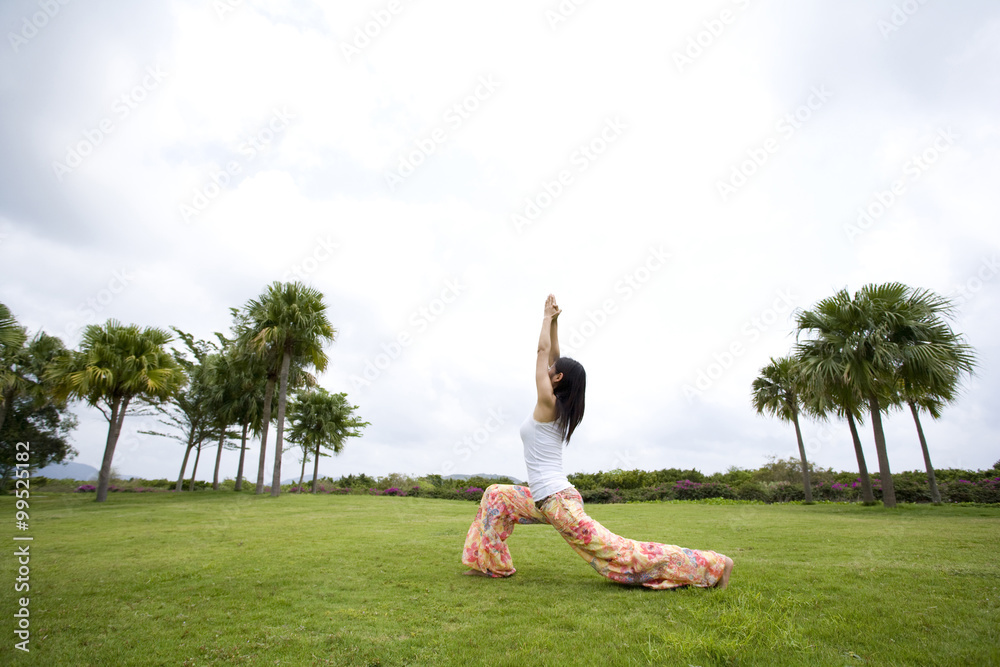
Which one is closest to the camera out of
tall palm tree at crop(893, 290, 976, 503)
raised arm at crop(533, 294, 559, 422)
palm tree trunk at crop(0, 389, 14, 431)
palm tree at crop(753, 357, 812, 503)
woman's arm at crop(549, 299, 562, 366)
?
raised arm at crop(533, 294, 559, 422)

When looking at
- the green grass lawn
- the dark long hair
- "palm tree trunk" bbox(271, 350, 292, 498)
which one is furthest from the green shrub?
the dark long hair

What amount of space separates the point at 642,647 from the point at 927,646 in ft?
5.40

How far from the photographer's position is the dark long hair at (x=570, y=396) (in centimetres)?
472

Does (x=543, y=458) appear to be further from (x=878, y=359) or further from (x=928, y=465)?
(x=928, y=465)

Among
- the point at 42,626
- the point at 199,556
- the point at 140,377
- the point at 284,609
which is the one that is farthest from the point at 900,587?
the point at 140,377

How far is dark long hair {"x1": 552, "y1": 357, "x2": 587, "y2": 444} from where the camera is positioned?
472 centimetres

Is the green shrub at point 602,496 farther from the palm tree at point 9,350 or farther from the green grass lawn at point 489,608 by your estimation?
the palm tree at point 9,350

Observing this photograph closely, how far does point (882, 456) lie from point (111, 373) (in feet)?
92.8

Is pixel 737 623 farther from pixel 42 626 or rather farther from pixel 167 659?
pixel 42 626

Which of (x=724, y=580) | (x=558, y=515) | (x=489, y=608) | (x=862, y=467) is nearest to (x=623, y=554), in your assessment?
(x=558, y=515)

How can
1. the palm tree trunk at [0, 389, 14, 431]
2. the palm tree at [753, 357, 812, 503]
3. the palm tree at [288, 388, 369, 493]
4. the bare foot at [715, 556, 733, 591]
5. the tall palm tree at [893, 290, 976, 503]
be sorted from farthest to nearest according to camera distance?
the palm tree at [288, 388, 369, 493]
the palm tree at [753, 357, 812, 503]
the palm tree trunk at [0, 389, 14, 431]
the tall palm tree at [893, 290, 976, 503]
the bare foot at [715, 556, 733, 591]

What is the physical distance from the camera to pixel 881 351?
1606cm

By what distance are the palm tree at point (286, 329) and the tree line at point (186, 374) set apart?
4 cm

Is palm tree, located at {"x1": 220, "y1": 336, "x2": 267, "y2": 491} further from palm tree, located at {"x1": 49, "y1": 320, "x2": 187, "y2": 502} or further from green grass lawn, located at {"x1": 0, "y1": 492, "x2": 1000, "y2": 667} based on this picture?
green grass lawn, located at {"x1": 0, "y1": 492, "x2": 1000, "y2": 667}
